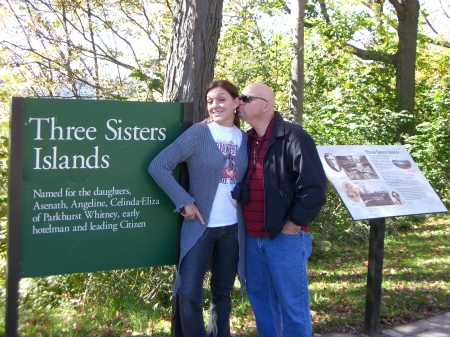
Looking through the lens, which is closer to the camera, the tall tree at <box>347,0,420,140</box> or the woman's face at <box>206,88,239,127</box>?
the woman's face at <box>206,88,239,127</box>

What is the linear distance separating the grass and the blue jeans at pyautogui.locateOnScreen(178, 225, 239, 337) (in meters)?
0.91

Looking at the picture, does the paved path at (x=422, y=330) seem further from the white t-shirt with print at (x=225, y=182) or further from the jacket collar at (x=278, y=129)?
the jacket collar at (x=278, y=129)

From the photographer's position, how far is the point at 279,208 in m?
3.11

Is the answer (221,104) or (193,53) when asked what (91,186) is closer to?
(221,104)

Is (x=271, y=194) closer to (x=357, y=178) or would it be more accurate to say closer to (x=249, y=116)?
(x=249, y=116)

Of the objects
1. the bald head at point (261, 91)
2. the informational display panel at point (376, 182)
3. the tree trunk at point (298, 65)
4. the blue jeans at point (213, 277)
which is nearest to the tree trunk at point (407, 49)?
the tree trunk at point (298, 65)

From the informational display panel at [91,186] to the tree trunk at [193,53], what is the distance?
1.13 meters

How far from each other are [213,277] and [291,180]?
83cm

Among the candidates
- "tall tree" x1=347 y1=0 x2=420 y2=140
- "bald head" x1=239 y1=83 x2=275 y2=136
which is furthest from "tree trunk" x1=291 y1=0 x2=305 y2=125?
"bald head" x1=239 y1=83 x2=275 y2=136

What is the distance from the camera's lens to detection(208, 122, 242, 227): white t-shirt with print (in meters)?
3.21

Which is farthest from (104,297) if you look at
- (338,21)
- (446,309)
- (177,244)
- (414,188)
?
(338,21)

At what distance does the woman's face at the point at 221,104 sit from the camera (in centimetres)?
324

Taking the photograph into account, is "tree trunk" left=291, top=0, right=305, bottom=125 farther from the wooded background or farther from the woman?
the woman

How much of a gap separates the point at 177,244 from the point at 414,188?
7.29 ft
